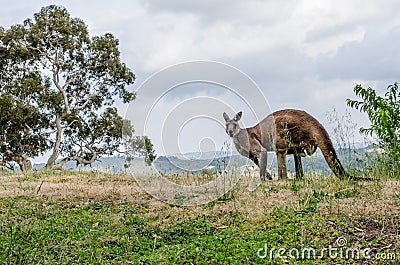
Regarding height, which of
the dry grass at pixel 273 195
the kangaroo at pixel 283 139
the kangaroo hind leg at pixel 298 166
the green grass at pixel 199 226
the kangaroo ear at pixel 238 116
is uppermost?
the kangaroo ear at pixel 238 116

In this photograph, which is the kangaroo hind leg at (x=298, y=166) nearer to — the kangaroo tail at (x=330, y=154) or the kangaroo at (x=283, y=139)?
the kangaroo at (x=283, y=139)

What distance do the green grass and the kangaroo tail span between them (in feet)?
1.13

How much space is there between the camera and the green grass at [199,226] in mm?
5734

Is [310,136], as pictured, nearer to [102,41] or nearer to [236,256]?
[236,256]

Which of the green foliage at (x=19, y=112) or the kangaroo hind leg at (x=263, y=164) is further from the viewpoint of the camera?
the green foliage at (x=19, y=112)

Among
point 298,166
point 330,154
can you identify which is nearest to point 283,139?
point 298,166

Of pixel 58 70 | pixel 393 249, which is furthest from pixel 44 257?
pixel 58 70

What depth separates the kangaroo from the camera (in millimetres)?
9672

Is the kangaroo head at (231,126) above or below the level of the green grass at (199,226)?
above

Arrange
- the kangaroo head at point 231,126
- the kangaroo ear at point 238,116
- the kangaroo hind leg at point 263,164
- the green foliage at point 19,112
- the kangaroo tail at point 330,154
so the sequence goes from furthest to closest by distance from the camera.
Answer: the green foliage at point 19,112 < the kangaroo head at point 231,126 < the kangaroo hind leg at point 263,164 < the kangaroo ear at point 238,116 < the kangaroo tail at point 330,154

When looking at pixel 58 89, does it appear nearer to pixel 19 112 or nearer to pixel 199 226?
pixel 19 112

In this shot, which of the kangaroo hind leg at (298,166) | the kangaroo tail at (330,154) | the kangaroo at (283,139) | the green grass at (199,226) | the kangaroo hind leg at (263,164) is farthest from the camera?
the kangaroo hind leg at (263,164)

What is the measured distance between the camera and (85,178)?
12.4 metres

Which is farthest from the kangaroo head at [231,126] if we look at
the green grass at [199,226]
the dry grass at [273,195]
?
the green grass at [199,226]
